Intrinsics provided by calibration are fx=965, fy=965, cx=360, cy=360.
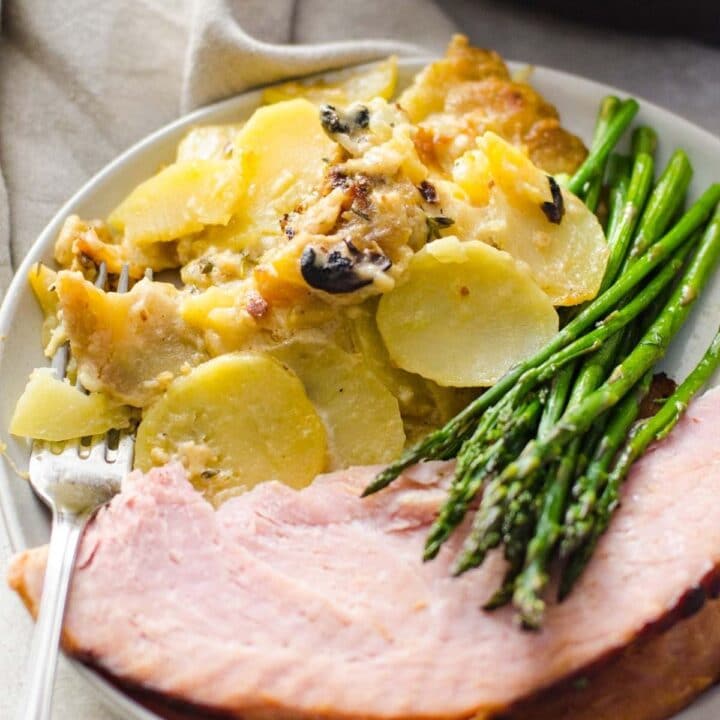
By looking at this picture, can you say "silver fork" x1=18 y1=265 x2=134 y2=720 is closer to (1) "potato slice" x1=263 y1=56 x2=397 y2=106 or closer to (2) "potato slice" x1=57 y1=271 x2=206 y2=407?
(2) "potato slice" x1=57 y1=271 x2=206 y2=407

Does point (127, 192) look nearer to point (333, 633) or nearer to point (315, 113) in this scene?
point (315, 113)

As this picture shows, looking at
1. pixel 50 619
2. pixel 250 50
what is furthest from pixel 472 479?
pixel 250 50

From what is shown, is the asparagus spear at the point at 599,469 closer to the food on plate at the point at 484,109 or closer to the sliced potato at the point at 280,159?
the food on plate at the point at 484,109

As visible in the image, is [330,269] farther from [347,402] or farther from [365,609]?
[365,609]

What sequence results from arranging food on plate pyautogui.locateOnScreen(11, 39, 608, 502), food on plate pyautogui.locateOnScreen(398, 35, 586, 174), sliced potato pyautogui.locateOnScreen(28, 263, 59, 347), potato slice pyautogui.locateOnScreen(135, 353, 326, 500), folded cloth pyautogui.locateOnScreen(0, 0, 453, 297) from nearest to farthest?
potato slice pyautogui.locateOnScreen(135, 353, 326, 500) < food on plate pyautogui.locateOnScreen(11, 39, 608, 502) < sliced potato pyautogui.locateOnScreen(28, 263, 59, 347) < food on plate pyautogui.locateOnScreen(398, 35, 586, 174) < folded cloth pyautogui.locateOnScreen(0, 0, 453, 297)

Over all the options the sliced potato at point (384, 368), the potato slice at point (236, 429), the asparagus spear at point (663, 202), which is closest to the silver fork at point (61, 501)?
the potato slice at point (236, 429)

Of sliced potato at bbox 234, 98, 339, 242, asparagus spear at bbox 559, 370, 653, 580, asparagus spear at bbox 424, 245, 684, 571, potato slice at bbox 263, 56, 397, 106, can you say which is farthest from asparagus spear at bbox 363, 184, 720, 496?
potato slice at bbox 263, 56, 397, 106
